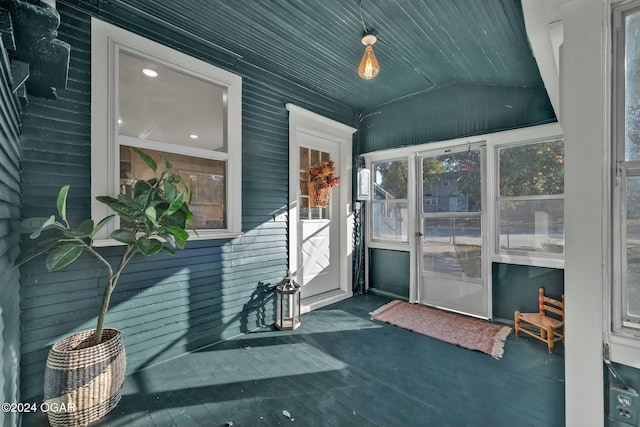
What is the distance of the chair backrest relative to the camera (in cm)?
272

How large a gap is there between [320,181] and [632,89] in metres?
2.88

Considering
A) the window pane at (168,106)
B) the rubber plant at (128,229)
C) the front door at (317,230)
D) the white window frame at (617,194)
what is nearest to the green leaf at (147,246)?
the rubber plant at (128,229)

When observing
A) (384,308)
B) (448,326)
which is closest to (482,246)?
(448,326)

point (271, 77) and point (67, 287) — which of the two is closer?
point (67, 287)

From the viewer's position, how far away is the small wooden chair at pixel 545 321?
259cm

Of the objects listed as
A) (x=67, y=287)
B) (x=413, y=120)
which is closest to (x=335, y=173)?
(x=413, y=120)

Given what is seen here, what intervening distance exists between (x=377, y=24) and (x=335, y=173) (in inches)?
84.0

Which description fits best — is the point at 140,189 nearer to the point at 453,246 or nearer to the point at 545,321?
the point at 453,246

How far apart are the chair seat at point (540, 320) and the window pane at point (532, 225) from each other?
0.68 meters

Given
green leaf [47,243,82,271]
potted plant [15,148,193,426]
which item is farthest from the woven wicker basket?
green leaf [47,243,82,271]

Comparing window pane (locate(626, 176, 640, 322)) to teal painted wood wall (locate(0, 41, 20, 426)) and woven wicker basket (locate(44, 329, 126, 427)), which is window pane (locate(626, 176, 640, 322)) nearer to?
teal painted wood wall (locate(0, 41, 20, 426))

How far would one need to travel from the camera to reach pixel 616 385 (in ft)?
3.69

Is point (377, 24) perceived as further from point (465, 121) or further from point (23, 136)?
point (23, 136)

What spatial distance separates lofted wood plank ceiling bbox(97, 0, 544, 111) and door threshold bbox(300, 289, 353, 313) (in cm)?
283
